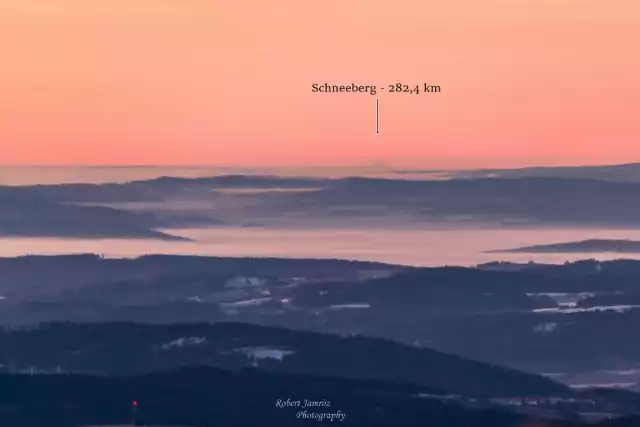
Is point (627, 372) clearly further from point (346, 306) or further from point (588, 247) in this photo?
point (346, 306)

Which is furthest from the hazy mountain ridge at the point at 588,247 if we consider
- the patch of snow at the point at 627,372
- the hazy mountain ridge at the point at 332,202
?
the patch of snow at the point at 627,372

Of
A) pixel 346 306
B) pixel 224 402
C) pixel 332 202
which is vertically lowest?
→ pixel 224 402

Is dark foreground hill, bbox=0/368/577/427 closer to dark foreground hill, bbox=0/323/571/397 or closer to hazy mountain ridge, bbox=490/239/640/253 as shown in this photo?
dark foreground hill, bbox=0/323/571/397

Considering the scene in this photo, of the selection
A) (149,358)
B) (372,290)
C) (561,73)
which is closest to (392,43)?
(561,73)

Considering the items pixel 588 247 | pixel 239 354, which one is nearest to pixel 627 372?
pixel 588 247

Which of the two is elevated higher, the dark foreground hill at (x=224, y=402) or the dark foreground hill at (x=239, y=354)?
the dark foreground hill at (x=239, y=354)

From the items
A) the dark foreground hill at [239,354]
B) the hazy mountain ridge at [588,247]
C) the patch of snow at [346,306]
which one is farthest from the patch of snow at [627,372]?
the patch of snow at [346,306]

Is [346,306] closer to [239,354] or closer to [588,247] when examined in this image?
[239,354]

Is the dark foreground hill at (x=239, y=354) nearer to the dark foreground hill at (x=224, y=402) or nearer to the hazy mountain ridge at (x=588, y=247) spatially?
the dark foreground hill at (x=224, y=402)

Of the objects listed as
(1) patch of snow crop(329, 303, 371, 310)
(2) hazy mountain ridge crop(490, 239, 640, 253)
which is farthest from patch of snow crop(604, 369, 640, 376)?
(1) patch of snow crop(329, 303, 371, 310)

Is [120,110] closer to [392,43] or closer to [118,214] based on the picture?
[118,214]

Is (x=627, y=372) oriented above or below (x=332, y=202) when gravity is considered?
below

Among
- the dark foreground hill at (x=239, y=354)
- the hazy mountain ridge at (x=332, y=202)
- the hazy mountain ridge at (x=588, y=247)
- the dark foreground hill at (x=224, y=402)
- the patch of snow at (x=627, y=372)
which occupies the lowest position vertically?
the dark foreground hill at (x=224, y=402)
